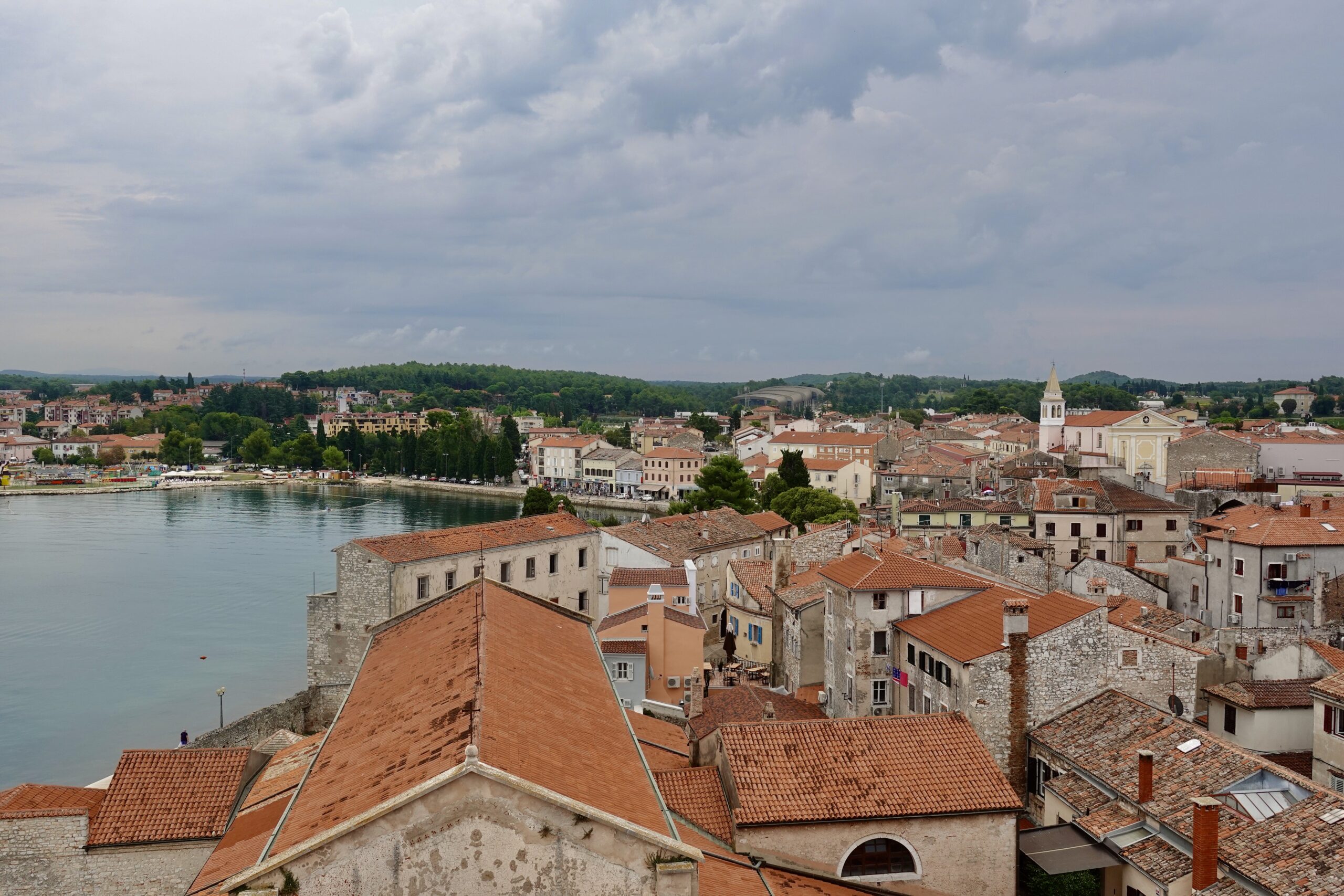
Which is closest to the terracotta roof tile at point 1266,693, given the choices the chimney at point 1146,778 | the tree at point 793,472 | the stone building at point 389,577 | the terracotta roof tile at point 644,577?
the chimney at point 1146,778

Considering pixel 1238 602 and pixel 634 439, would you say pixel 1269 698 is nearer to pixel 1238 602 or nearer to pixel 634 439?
pixel 1238 602

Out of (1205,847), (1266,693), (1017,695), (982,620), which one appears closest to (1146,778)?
(1205,847)

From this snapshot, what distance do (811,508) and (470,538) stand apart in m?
28.5

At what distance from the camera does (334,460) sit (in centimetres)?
12275

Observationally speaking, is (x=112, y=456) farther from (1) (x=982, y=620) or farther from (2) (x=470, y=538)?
(1) (x=982, y=620)

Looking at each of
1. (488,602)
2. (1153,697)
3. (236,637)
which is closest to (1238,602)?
(1153,697)

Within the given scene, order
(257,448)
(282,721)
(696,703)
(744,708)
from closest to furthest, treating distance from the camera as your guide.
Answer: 1. (744,708)
2. (696,703)
3. (282,721)
4. (257,448)

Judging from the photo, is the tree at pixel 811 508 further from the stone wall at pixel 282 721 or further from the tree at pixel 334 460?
the tree at pixel 334 460

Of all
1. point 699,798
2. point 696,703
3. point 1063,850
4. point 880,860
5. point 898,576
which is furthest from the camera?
point 898,576

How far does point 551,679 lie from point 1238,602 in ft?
72.0

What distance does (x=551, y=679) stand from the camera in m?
10.9

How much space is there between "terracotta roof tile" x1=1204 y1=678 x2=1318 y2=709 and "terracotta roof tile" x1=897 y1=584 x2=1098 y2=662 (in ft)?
7.64

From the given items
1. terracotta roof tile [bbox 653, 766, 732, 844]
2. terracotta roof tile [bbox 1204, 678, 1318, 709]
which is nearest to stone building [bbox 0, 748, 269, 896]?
terracotta roof tile [bbox 653, 766, 732, 844]

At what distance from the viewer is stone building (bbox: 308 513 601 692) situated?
24.5 meters
